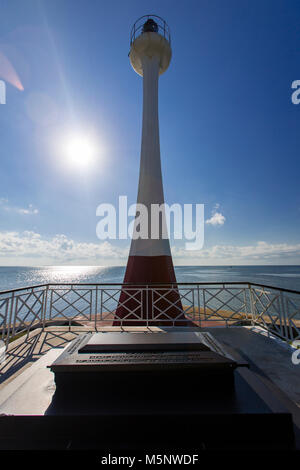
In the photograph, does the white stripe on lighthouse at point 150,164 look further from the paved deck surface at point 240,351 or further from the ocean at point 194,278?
the ocean at point 194,278

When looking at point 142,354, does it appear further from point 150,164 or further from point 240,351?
point 150,164

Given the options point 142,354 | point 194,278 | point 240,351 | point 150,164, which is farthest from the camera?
point 194,278

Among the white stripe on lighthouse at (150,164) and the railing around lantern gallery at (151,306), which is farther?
the white stripe on lighthouse at (150,164)

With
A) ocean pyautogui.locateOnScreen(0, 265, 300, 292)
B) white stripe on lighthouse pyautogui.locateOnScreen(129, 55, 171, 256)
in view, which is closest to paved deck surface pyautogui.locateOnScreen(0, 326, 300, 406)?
white stripe on lighthouse pyautogui.locateOnScreen(129, 55, 171, 256)

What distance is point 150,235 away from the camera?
7.53m

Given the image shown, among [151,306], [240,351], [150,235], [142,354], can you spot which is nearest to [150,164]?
[150,235]

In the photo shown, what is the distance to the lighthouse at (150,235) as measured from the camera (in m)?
6.77

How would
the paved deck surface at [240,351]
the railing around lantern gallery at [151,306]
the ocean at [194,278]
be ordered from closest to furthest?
A: the paved deck surface at [240,351], the railing around lantern gallery at [151,306], the ocean at [194,278]

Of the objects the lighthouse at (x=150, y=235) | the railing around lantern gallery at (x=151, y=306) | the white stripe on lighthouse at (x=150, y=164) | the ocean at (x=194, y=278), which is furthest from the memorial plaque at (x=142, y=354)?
the ocean at (x=194, y=278)

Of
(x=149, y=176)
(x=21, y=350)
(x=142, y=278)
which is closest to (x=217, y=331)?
(x=142, y=278)

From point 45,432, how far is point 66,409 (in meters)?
0.16
